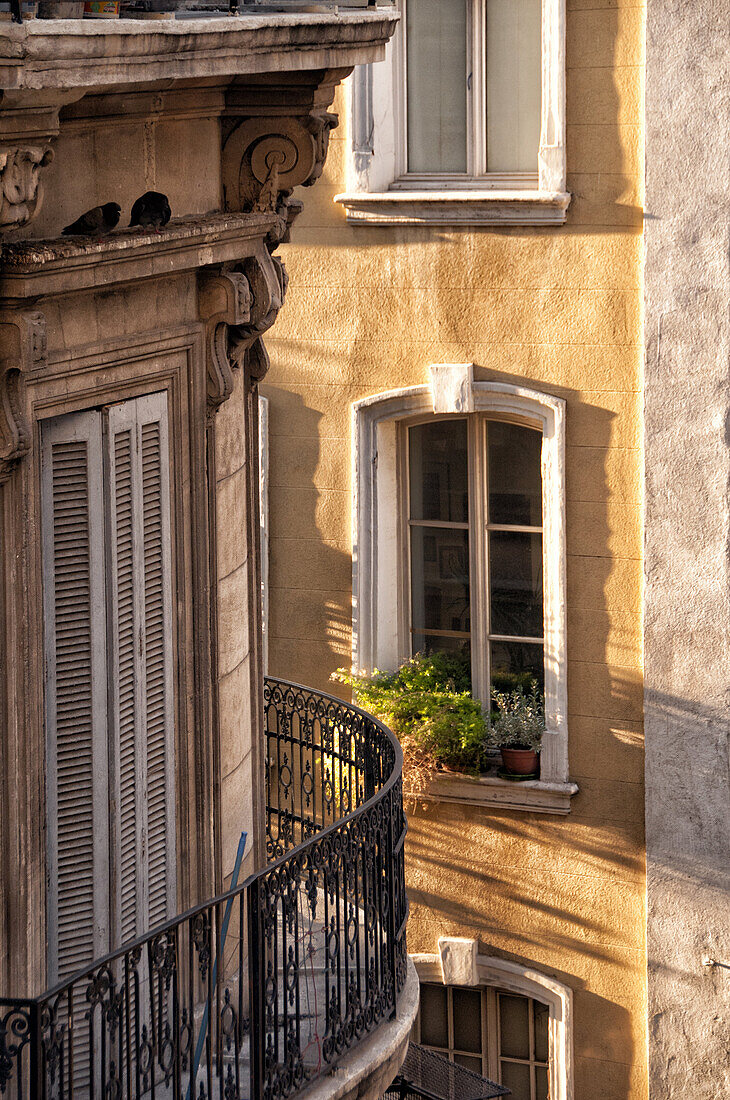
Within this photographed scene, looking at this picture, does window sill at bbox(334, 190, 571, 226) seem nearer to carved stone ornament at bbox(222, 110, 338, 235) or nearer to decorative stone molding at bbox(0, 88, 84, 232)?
carved stone ornament at bbox(222, 110, 338, 235)

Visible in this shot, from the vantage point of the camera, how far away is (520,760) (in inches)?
573

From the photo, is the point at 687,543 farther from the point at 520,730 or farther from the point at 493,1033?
the point at 493,1033

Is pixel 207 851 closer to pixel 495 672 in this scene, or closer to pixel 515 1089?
pixel 495 672

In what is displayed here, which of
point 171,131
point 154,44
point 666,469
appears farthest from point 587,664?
point 154,44

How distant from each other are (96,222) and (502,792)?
8.51 meters

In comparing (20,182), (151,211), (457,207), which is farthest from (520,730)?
(20,182)

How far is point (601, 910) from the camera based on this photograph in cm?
1466

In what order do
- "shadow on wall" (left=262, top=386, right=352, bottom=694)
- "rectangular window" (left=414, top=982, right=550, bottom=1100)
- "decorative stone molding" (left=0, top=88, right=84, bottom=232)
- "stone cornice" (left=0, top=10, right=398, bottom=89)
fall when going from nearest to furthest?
"stone cornice" (left=0, top=10, right=398, bottom=89) → "decorative stone molding" (left=0, top=88, right=84, bottom=232) → "shadow on wall" (left=262, top=386, right=352, bottom=694) → "rectangular window" (left=414, top=982, right=550, bottom=1100)

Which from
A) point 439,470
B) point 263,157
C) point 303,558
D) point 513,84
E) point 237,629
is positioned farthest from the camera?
point 303,558

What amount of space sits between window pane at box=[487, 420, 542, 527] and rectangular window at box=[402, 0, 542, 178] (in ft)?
7.13

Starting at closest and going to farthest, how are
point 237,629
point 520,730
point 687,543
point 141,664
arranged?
point 141,664 → point 237,629 → point 687,543 → point 520,730

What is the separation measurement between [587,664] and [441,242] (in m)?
3.69

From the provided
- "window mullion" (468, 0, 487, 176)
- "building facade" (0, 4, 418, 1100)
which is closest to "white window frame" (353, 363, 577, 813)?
"window mullion" (468, 0, 487, 176)

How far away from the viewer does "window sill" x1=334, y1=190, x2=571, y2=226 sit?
14016 millimetres
